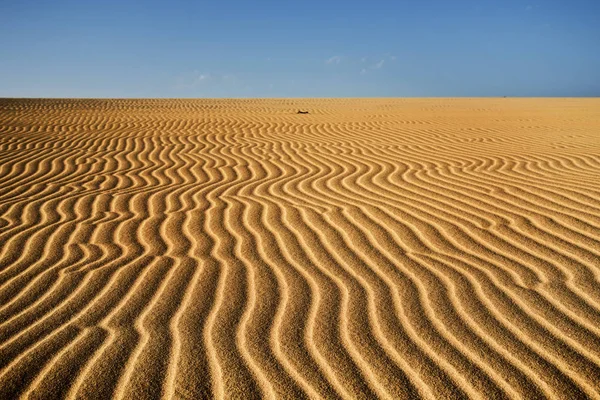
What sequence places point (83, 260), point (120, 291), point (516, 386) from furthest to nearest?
point (83, 260), point (120, 291), point (516, 386)

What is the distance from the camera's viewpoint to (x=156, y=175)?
6.73m

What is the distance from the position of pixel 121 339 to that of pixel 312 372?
0.94 meters

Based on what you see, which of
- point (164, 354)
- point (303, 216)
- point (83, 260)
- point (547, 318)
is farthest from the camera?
point (303, 216)

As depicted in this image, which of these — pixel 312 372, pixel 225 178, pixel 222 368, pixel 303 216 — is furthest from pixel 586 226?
pixel 225 178

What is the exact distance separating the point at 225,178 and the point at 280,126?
21.1 ft

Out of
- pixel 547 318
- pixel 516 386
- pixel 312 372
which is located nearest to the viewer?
pixel 516 386

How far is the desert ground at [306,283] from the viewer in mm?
2148

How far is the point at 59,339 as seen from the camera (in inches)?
Answer: 96.7

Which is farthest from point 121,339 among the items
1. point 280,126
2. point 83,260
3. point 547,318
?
point 280,126

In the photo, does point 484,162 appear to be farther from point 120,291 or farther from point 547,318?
point 120,291

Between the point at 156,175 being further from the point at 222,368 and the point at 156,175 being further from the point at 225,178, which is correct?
the point at 222,368

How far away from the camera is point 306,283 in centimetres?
307

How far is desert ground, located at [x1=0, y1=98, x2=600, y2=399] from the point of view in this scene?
2.15 meters

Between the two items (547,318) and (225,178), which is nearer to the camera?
(547,318)
